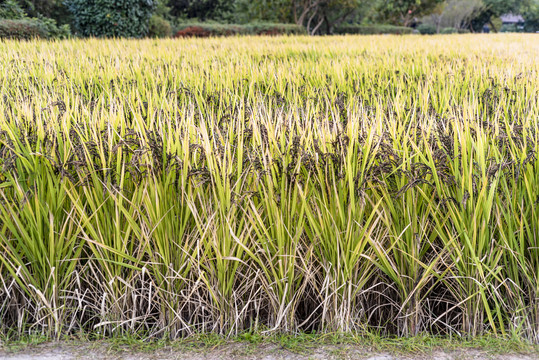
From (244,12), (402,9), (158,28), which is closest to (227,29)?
(158,28)

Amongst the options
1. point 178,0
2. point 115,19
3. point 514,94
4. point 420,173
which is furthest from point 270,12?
point 420,173

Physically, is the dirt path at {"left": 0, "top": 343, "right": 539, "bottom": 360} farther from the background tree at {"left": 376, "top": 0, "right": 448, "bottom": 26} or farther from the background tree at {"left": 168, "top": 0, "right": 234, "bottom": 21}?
the background tree at {"left": 376, "top": 0, "right": 448, "bottom": 26}

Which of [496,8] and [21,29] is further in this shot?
[496,8]

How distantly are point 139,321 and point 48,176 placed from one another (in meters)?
0.70

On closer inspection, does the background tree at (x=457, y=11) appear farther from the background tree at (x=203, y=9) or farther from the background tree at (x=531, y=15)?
the background tree at (x=203, y=9)

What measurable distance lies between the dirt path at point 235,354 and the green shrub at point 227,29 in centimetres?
1597

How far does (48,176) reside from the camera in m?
1.86

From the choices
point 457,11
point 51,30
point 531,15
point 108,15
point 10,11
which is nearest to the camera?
point 51,30

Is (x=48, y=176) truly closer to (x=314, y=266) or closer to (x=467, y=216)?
(x=314, y=266)

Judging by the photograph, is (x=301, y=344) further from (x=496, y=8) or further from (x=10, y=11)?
(x=496, y=8)

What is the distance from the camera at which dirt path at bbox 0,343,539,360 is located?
1678mm

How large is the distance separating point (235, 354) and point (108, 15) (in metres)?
13.7

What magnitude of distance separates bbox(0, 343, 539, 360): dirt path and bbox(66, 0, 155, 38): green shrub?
42.5 feet

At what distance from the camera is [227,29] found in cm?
1820
